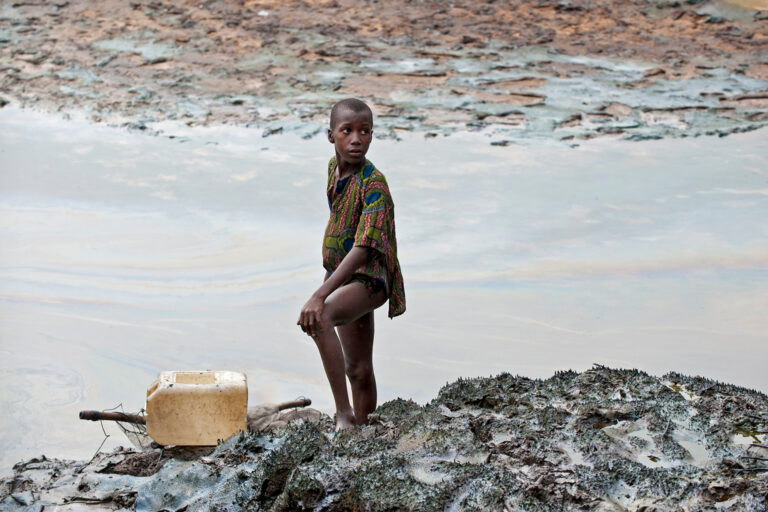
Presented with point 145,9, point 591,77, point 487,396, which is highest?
point 145,9

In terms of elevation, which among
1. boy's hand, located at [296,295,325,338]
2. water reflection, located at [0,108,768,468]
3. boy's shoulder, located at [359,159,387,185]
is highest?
boy's shoulder, located at [359,159,387,185]

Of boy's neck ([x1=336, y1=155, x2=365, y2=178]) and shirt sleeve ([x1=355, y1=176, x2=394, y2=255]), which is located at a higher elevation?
boy's neck ([x1=336, y1=155, x2=365, y2=178])

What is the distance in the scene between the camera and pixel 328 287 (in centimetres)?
246

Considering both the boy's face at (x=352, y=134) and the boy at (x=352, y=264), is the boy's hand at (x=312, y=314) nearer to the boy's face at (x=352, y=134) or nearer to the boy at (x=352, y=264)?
the boy at (x=352, y=264)

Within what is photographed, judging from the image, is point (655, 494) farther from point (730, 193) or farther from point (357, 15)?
point (357, 15)

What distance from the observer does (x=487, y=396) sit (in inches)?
108

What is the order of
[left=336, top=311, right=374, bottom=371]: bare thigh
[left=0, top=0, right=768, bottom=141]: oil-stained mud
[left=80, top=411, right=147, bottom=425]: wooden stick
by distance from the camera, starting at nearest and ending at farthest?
[left=336, top=311, right=374, bottom=371]: bare thigh < [left=80, top=411, right=147, bottom=425]: wooden stick < [left=0, top=0, right=768, bottom=141]: oil-stained mud

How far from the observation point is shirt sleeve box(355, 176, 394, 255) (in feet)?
8.26

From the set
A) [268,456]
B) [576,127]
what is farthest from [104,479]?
[576,127]

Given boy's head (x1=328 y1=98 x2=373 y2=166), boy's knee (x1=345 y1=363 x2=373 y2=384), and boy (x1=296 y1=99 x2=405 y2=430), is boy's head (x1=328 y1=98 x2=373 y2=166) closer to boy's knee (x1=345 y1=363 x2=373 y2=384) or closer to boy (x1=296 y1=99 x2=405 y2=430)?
boy (x1=296 y1=99 x2=405 y2=430)

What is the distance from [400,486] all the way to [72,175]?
178 inches

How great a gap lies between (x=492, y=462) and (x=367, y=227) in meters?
0.71

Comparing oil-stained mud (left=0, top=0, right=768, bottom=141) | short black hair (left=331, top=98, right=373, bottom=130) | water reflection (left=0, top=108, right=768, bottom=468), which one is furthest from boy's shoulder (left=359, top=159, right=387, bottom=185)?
oil-stained mud (left=0, top=0, right=768, bottom=141)

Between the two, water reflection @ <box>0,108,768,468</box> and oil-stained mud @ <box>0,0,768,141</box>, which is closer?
water reflection @ <box>0,108,768,468</box>
